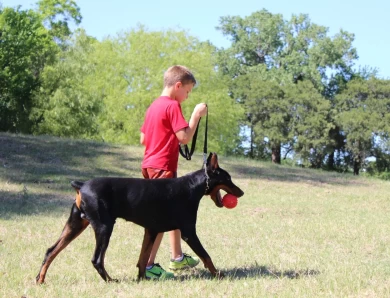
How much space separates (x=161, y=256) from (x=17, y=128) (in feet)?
98.7

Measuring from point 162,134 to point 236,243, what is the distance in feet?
10.0

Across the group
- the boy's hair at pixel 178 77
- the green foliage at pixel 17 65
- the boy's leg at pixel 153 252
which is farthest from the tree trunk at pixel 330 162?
the boy's hair at pixel 178 77

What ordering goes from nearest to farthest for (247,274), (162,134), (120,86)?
(162,134) < (247,274) < (120,86)

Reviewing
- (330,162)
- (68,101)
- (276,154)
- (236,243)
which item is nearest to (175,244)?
(236,243)

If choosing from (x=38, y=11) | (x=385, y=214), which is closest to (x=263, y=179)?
(x=385, y=214)

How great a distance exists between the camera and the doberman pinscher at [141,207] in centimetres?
527

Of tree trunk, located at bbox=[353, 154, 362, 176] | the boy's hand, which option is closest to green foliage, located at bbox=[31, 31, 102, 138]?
tree trunk, located at bbox=[353, 154, 362, 176]

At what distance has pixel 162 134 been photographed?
19.2 feet

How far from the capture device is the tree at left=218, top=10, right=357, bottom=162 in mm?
52969

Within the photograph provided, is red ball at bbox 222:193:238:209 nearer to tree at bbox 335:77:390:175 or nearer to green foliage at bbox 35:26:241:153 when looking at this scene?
green foliage at bbox 35:26:241:153

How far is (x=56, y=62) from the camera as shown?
1515 inches

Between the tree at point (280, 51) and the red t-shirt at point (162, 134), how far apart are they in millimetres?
45213

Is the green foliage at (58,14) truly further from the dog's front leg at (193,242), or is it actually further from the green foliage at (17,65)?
the dog's front leg at (193,242)

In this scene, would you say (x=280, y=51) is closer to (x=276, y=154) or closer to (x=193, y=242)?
(x=276, y=154)
